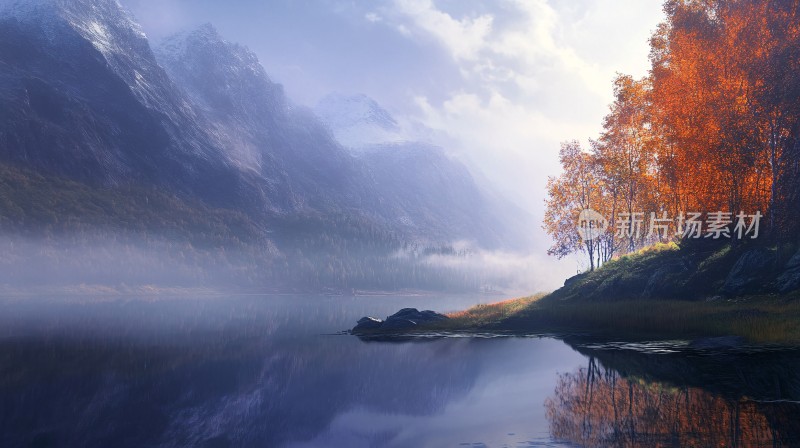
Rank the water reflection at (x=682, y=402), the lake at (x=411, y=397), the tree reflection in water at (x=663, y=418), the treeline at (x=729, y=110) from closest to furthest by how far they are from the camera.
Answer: the tree reflection in water at (x=663, y=418), the water reflection at (x=682, y=402), the lake at (x=411, y=397), the treeline at (x=729, y=110)

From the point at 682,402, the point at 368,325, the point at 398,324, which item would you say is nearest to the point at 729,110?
the point at 682,402

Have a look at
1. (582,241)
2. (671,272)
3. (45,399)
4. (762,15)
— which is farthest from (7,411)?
(582,241)

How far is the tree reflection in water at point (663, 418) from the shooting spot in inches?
499

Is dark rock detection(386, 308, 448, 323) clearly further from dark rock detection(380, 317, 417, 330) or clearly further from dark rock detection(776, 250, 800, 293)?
dark rock detection(776, 250, 800, 293)

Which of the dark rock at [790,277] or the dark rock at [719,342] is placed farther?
the dark rock at [790,277]

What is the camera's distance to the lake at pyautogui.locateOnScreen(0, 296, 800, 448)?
14539mm

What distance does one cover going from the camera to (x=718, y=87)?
126 feet

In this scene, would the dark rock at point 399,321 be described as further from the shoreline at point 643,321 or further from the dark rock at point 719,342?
the dark rock at point 719,342

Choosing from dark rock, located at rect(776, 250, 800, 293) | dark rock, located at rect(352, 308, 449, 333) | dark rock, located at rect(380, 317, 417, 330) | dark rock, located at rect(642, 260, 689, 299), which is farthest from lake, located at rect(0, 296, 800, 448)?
dark rock, located at rect(352, 308, 449, 333)

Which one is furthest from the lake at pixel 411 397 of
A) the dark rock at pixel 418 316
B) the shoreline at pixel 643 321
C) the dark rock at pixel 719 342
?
the dark rock at pixel 418 316

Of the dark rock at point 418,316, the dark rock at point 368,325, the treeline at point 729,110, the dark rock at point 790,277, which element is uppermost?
the treeline at point 729,110

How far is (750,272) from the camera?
35.3m

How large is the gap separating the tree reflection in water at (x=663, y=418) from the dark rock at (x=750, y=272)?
20.9 metres

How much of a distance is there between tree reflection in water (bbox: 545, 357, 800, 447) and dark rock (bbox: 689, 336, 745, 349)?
9306mm
